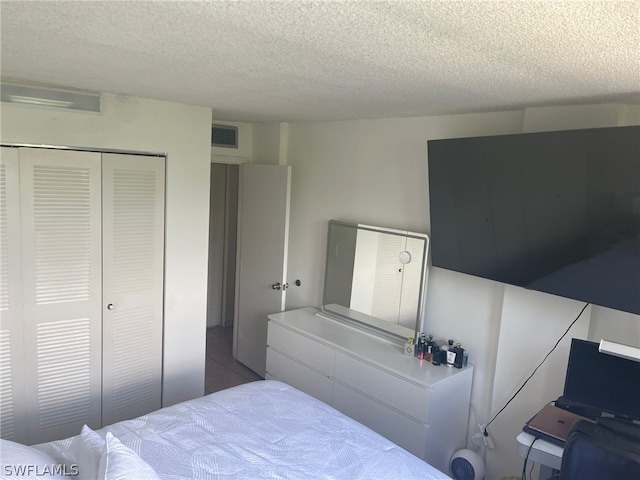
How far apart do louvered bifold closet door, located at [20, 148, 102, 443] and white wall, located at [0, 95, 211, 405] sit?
7.1 inches

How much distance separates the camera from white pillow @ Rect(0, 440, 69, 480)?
152 centimetres

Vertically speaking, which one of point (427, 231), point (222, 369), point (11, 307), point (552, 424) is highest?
point (427, 231)

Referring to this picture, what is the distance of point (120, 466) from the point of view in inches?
59.4

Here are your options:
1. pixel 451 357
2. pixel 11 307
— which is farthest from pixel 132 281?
pixel 451 357

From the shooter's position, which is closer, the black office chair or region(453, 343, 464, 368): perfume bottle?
the black office chair

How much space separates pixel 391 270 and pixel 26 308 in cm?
229

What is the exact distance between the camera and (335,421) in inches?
90.4

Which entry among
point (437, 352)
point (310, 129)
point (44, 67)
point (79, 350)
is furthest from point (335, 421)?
point (310, 129)

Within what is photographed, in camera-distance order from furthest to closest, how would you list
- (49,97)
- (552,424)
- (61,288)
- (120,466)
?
(61,288), (49,97), (552,424), (120,466)

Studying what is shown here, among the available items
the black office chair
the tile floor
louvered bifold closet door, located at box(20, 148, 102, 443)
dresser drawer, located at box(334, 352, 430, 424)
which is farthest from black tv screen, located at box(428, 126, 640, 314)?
the tile floor

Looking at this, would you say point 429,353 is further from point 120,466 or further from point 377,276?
point 120,466

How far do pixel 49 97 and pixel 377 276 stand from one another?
93.0 inches

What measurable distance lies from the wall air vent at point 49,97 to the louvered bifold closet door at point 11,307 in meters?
0.28

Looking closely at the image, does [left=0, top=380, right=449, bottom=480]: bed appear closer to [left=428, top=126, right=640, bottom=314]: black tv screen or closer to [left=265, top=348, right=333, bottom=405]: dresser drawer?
[left=265, top=348, right=333, bottom=405]: dresser drawer
